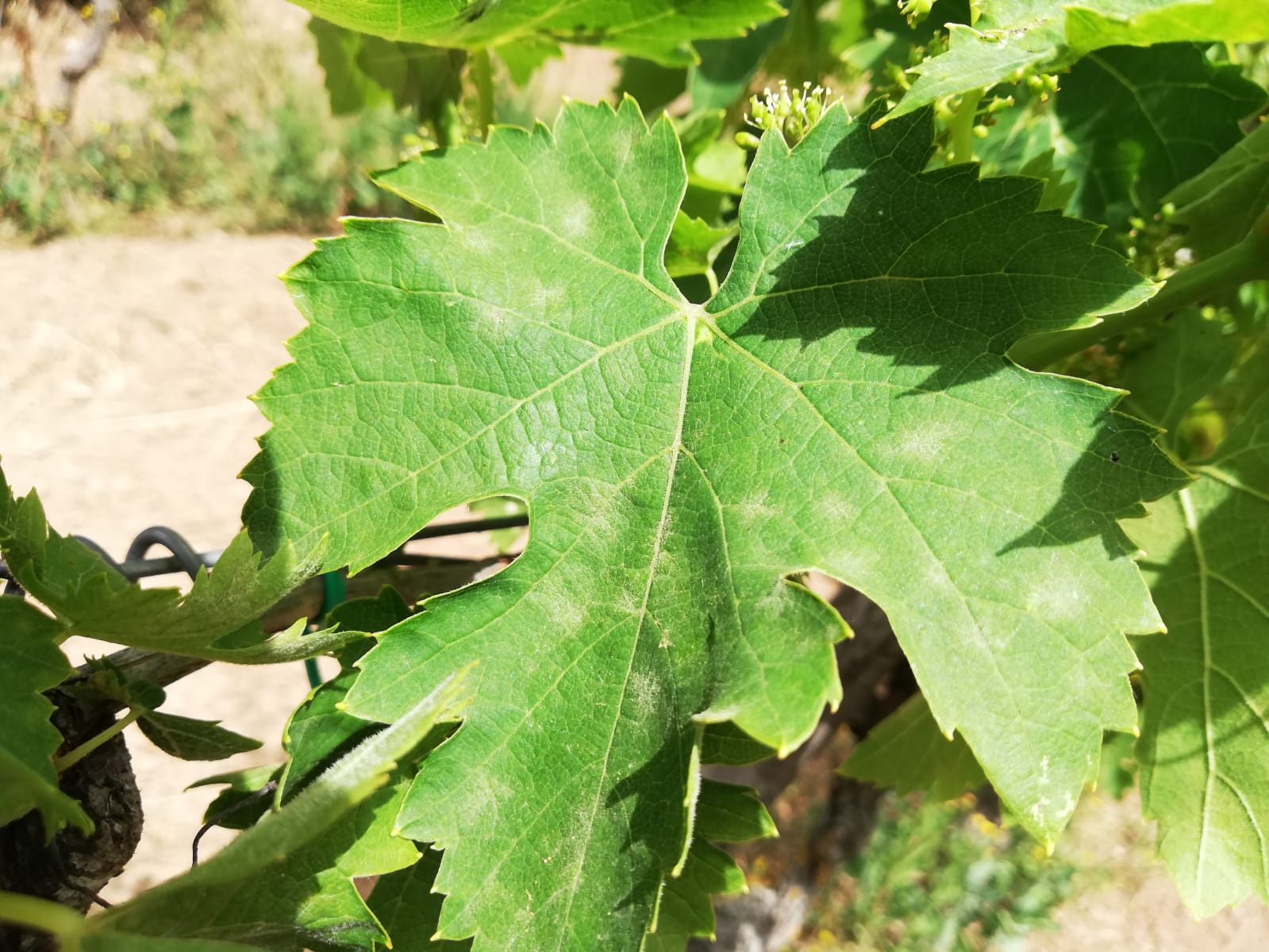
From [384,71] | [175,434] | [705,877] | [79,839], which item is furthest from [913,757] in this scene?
[175,434]

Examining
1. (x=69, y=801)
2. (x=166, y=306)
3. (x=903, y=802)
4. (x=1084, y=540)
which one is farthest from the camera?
(x=166, y=306)

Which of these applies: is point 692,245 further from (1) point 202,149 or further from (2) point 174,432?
(1) point 202,149

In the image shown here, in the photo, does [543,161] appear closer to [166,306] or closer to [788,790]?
[788,790]

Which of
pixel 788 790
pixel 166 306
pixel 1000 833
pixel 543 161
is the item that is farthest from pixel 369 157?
pixel 543 161

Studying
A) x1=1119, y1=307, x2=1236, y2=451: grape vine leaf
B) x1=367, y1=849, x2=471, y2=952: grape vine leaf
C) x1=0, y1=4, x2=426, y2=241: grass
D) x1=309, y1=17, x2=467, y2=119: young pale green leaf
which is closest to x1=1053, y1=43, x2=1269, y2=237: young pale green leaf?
x1=1119, y1=307, x2=1236, y2=451: grape vine leaf

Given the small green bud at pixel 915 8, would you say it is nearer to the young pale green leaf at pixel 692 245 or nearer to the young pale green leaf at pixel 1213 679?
the young pale green leaf at pixel 692 245
